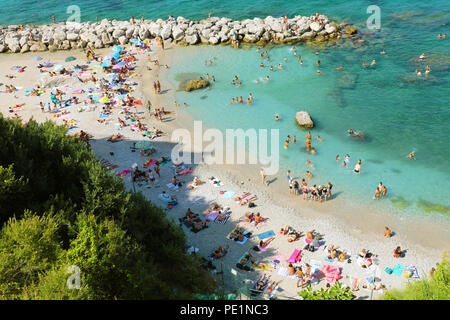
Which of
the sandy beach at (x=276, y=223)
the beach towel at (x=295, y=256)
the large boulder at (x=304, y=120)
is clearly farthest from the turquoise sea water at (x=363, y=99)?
the beach towel at (x=295, y=256)

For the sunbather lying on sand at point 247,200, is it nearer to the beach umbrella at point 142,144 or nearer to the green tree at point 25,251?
the beach umbrella at point 142,144

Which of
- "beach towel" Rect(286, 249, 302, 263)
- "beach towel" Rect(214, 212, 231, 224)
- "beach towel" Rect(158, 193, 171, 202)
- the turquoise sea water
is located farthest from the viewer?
the turquoise sea water

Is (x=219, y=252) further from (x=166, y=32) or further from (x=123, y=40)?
Result: (x=123, y=40)

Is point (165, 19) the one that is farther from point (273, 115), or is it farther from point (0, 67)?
point (273, 115)

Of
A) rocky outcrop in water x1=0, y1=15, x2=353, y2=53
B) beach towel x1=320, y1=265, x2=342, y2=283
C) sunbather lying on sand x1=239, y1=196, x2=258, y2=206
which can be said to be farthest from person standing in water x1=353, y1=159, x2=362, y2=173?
rocky outcrop in water x1=0, y1=15, x2=353, y2=53

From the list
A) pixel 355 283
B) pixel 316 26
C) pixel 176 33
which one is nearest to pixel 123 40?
pixel 176 33

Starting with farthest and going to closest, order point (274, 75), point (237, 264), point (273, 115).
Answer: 1. point (274, 75)
2. point (273, 115)
3. point (237, 264)

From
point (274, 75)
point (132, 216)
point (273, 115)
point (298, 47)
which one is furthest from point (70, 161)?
point (298, 47)

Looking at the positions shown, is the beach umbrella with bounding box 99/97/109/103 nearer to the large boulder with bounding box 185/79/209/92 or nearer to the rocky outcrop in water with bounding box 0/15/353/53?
the large boulder with bounding box 185/79/209/92
